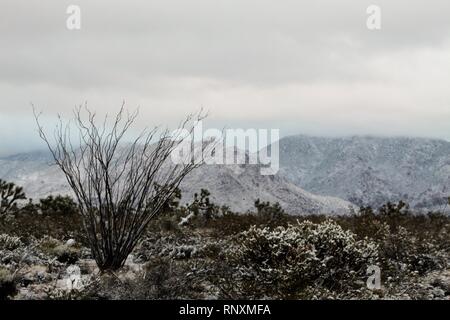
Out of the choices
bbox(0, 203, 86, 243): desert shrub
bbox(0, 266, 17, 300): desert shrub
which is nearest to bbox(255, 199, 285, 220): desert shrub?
bbox(0, 203, 86, 243): desert shrub

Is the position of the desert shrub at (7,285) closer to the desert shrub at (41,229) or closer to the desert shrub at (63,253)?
the desert shrub at (63,253)

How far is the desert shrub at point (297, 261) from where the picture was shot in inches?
397

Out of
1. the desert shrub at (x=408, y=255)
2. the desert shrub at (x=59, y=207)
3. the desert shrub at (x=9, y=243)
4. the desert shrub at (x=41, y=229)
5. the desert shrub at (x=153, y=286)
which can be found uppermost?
the desert shrub at (x=153, y=286)

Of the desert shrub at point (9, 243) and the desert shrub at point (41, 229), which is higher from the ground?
the desert shrub at point (9, 243)

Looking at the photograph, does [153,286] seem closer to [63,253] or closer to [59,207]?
[63,253]

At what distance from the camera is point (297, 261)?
10391mm

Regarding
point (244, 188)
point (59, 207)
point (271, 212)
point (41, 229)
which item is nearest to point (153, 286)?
point (41, 229)

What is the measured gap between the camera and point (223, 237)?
16469mm

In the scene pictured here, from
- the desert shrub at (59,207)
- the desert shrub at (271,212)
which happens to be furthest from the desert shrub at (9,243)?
the desert shrub at (59,207)

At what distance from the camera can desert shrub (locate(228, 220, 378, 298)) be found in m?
10.1

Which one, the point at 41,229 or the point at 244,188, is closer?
the point at 41,229

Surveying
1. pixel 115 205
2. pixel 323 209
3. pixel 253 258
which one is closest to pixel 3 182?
pixel 115 205

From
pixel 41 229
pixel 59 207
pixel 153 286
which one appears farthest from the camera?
pixel 59 207
